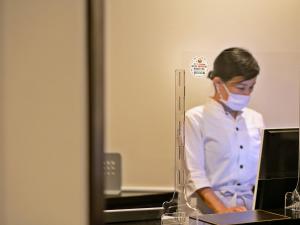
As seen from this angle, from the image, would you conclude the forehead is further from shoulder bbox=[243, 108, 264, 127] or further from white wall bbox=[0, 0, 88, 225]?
white wall bbox=[0, 0, 88, 225]

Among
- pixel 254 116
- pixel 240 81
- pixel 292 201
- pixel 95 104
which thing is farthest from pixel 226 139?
pixel 95 104

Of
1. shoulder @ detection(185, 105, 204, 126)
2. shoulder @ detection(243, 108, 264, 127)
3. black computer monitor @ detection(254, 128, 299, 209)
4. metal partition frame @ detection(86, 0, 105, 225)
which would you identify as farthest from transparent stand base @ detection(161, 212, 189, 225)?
shoulder @ detection(243, 108, 264, 127)

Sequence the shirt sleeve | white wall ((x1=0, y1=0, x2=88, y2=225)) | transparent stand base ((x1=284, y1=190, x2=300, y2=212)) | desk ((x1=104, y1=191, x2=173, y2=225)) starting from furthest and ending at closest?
the shirt sleeve, transparent stand base ((x1=284, y1=190, x2=300, y2=212)), desk ((x1=104, y1=191, x2=173, y2=225)), white wall ((x1=0, y1=0, x2=88, y2=225))

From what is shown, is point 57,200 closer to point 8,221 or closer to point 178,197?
point 8,221

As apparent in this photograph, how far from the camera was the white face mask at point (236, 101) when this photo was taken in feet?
5.77

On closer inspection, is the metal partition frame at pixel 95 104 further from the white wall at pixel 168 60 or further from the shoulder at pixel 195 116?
the shoulder at pixel 195 116

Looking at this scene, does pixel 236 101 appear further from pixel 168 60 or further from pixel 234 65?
pixel 168 60

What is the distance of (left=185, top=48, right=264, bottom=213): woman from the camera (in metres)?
1.71

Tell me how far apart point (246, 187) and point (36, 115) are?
2.97ft

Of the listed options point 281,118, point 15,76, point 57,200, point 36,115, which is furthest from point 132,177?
point 281,118

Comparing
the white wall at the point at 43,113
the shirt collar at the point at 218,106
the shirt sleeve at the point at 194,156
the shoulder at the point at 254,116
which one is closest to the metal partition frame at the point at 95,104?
the white wall at the point at 43,113

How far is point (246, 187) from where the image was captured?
68.1 inches

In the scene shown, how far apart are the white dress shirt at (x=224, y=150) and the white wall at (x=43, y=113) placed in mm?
554

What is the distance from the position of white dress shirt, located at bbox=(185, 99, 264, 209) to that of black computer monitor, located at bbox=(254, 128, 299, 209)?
0.56 feet
